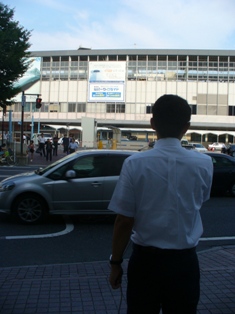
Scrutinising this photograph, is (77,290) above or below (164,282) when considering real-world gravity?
below

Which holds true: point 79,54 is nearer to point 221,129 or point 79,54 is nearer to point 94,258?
point 221,129

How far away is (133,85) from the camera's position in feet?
214

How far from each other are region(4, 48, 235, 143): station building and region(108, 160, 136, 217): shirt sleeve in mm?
62750

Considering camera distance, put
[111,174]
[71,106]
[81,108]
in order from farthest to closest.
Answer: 1. [71,106]
2. [81,108]
3. [111,174]

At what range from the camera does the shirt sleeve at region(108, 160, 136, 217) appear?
6.83ft

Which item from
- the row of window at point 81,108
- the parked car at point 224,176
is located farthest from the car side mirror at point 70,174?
the row of window at point 81,108

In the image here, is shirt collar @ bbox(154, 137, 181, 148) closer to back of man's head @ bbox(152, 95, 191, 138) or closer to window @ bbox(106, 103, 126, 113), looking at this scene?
back of man's head @ bbox(152, 95, 191, 138)

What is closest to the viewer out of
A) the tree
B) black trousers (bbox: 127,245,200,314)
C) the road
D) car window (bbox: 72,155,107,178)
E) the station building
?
black trousers (bbox: 127,245,200,314)

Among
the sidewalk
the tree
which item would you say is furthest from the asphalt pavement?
the tree

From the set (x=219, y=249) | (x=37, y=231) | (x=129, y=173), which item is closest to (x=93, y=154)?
(x=37, y=231)

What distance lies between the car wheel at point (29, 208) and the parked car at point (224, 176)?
6.32 m

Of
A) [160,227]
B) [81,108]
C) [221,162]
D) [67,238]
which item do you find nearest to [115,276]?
[160,227]

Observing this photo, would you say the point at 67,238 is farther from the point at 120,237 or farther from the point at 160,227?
the point at 160,227

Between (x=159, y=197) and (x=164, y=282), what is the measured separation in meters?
0.48
